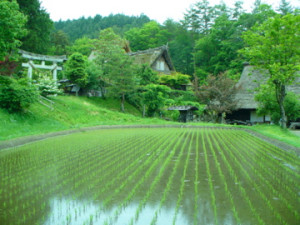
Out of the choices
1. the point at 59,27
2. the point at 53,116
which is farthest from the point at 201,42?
the point at 59,27

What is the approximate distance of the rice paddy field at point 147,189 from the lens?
3.12m

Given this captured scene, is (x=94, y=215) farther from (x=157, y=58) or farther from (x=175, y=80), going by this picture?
(x=157, y=58)

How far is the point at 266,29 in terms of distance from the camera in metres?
14.1

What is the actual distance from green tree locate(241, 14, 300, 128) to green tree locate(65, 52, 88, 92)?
40.4ft

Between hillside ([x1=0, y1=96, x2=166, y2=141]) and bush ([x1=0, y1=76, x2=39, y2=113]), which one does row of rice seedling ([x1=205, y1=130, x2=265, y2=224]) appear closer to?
hillside ([x1=0, y1=96, x2=166, y2=141])

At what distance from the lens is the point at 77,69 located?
21.8 m

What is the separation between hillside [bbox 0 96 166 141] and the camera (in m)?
11.0

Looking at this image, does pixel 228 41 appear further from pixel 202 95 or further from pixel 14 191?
pixel 14 191

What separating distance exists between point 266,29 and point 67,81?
53.7 ft

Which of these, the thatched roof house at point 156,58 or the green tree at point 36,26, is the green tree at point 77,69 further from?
the thatched roof house at point 156,58

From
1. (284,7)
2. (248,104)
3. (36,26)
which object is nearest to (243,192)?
(248,104)

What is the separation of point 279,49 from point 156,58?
57.9 ft

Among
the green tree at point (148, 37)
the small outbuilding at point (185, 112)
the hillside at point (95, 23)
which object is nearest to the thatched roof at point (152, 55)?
the small outbuilding at point (185, 112)

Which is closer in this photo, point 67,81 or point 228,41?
point 67,81
